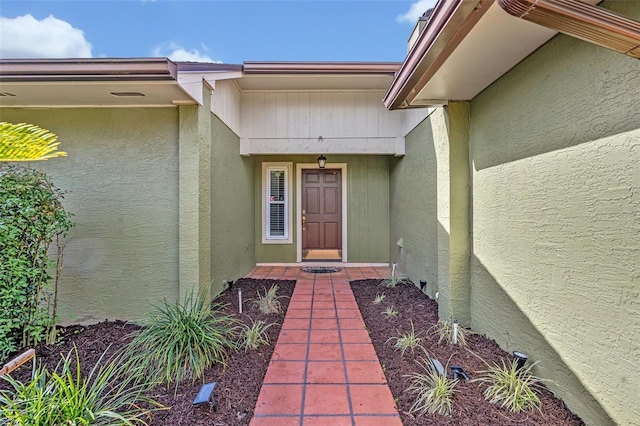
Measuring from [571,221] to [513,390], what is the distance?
1159 mm

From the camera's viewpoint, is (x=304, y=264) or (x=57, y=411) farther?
(x=304, y=264)

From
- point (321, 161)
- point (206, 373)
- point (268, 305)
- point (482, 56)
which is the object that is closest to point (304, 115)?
point (321, 161)

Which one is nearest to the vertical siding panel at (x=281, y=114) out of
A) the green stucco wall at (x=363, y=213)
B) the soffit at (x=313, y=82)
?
the soffit at (x=313, y=82)

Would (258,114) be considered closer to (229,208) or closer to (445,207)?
(229,208)

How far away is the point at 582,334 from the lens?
6.04 feet

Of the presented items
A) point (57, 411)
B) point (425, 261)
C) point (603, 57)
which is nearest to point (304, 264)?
point (425, 261)

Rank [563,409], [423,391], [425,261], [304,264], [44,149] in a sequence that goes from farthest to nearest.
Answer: [304,264], [425,261], [44,149], [423,391], [563,409]

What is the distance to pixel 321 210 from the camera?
713 centimetres

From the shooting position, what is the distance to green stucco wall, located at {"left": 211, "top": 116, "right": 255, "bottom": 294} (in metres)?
4.31

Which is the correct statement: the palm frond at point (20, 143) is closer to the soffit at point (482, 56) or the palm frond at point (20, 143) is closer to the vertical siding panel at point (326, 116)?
the soffit at point (482, 56)

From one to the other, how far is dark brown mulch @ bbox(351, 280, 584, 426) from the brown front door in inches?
104

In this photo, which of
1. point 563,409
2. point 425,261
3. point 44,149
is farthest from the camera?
point 425,261

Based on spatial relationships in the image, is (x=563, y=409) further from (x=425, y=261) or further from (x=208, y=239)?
(x=208, y=239)

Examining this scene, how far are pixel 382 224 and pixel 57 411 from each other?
5943 millimetres
